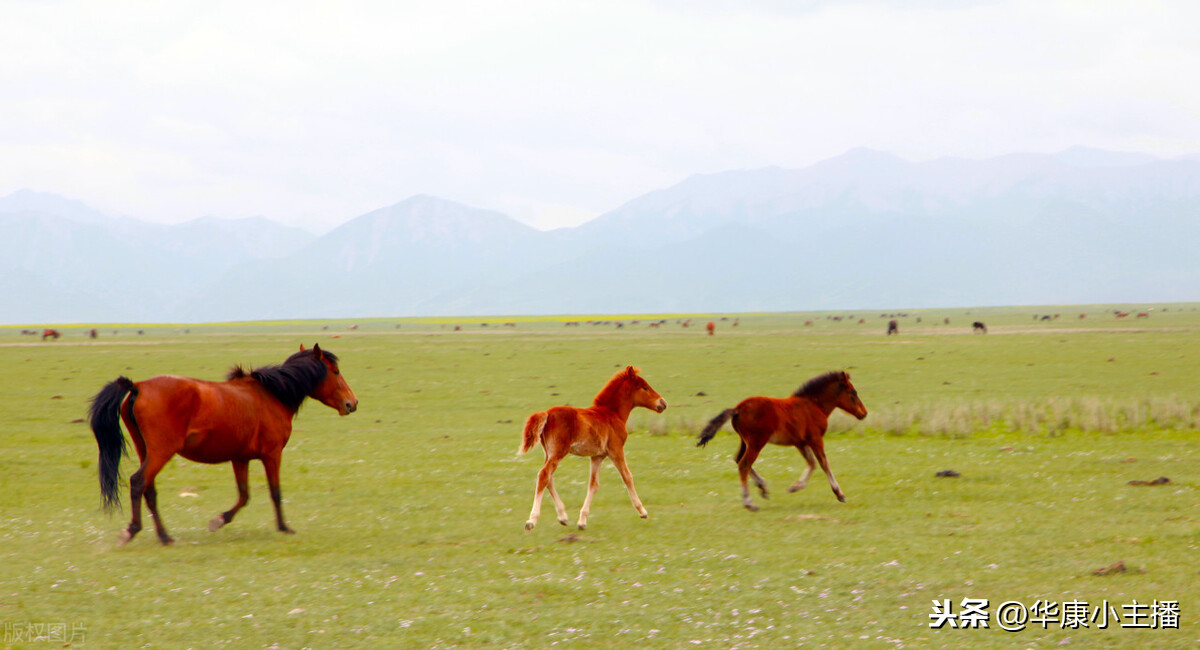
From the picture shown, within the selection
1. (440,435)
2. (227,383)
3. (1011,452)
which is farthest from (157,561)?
(1011,452)

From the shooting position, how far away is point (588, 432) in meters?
13.2

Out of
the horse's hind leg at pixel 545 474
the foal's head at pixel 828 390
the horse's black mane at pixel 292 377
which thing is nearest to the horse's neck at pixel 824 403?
the foal's head at pixel 828 390

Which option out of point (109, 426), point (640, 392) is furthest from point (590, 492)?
point (109, 426)

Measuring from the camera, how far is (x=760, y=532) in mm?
12938

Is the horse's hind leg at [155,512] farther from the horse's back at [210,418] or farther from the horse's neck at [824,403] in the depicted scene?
the horse's neck at [824,403]

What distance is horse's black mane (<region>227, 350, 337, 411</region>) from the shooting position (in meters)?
13.8

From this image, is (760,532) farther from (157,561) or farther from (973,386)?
(973,386)

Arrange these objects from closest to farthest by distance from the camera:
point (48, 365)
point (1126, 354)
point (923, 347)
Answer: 1. point (1126, 354)
2. point (48, 365)
3. point (923, 347)

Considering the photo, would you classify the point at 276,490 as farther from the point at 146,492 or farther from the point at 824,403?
the point at 824,403

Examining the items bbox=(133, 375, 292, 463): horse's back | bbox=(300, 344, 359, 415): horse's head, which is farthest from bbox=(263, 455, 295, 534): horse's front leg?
bbox=(300, 344, 359, 415): horse's head

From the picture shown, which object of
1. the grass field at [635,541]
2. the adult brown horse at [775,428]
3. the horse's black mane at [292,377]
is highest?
the horse's black mane at [292,377]

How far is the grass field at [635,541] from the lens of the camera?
892 centimetres

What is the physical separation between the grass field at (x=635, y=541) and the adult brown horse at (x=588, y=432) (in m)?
0.52

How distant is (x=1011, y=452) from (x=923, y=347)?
43620mm
